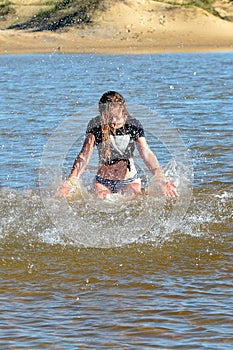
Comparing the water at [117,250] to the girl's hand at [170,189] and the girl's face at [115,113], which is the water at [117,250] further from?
the girl's face at [115,113]

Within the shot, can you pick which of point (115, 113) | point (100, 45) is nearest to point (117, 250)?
point (115, 113)

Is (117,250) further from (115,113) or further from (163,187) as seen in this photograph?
(115,113)

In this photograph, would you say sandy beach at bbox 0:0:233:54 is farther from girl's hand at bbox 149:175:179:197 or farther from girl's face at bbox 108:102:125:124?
girl's face at bbox 108:102:125:124

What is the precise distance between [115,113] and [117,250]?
4.31 ft

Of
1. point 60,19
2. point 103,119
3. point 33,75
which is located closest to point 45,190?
point 103,119

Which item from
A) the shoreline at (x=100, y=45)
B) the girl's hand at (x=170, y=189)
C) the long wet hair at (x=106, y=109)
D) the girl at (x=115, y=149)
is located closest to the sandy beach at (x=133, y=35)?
the shoreline at (x=100, y=45)

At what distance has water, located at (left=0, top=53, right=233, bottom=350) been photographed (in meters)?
5.14

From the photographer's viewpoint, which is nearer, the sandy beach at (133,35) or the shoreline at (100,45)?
the shoreline at (100,45)

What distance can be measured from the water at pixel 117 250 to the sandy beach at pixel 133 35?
708 inches

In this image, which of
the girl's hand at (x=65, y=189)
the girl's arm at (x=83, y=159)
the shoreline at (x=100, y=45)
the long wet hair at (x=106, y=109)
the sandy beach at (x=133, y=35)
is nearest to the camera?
the girl's hand at (x=65, y=189)

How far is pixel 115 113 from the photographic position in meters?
7.42

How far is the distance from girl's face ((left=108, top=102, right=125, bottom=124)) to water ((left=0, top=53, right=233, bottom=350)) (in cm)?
89

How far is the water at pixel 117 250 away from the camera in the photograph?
5.14 m

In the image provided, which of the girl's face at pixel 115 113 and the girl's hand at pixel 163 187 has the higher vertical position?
the girl's face at pixel 115 113
